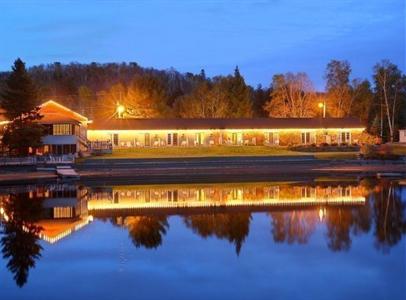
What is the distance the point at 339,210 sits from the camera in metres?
20.4

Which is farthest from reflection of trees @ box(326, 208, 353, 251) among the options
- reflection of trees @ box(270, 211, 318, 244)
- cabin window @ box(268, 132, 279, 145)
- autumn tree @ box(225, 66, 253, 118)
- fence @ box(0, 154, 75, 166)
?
autumn tree @ box(225, 66, 253, 118)

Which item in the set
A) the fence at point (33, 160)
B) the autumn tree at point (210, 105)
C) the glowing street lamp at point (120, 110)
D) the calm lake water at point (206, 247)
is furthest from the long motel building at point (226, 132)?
the calm lake water at point (206, 247)

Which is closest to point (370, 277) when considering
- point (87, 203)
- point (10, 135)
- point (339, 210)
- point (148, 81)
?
point (339, 210)

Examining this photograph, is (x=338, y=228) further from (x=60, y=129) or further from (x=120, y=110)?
(x=120, y=110)

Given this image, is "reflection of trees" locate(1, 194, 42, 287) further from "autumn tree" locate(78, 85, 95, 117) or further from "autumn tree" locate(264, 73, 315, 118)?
"autumn tree" locate(78, 85, 95, 117)

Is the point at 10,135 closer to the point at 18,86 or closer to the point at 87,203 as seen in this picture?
the point at 18,86

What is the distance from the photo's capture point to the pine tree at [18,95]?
4519cm

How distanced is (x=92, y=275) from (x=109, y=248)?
8.73 feet

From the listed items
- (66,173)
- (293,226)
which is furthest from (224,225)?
(66,173)

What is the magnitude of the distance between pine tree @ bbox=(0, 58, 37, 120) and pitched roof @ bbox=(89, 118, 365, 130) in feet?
46.5

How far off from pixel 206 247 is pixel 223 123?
4855 cm

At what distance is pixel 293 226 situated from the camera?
Answer: 1697cm

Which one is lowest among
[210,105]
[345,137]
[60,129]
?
[345,137]

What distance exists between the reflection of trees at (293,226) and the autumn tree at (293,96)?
5494 cm
